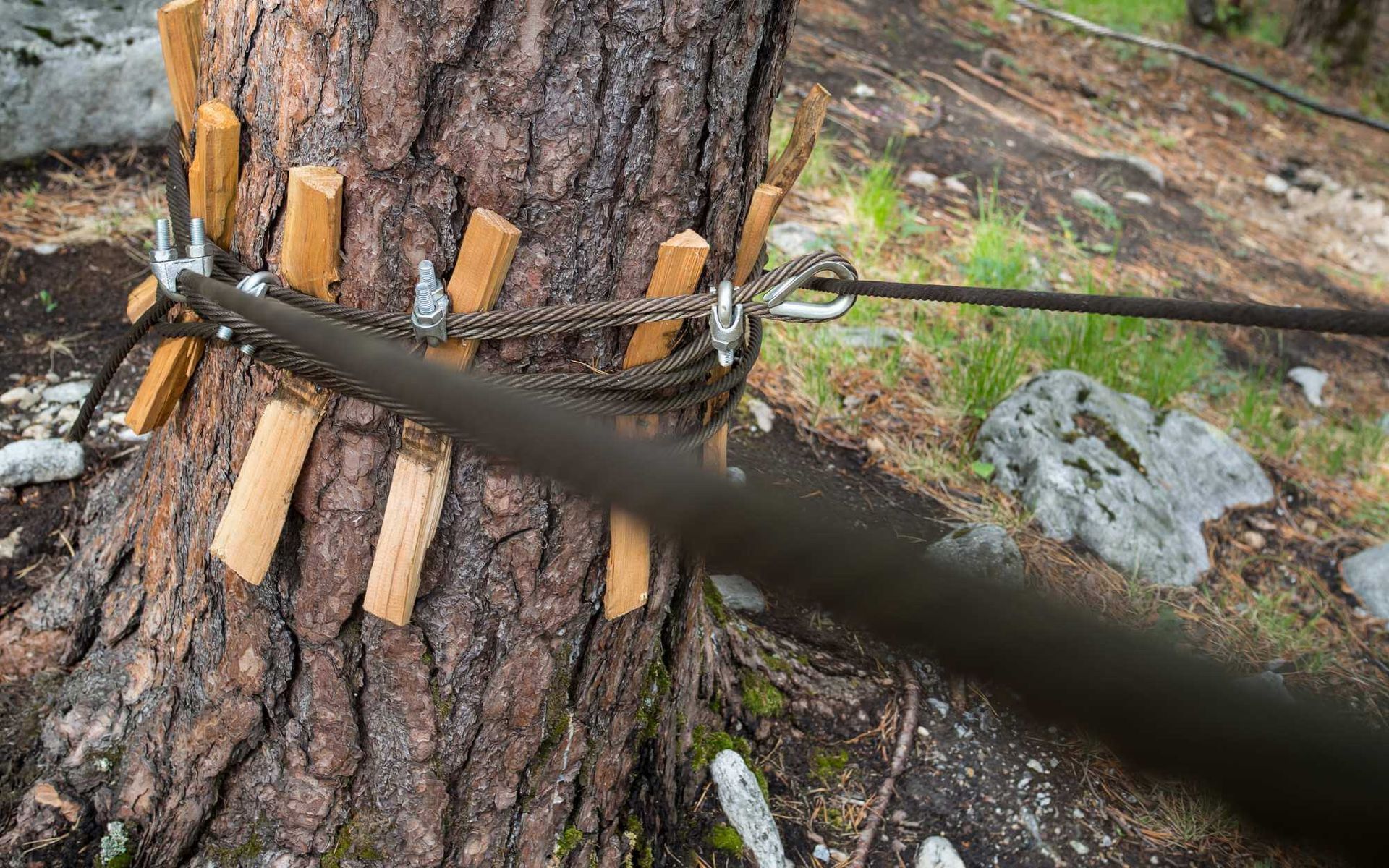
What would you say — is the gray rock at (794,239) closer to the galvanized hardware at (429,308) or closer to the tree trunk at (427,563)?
the tree trunk at (427,563)

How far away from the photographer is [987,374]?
9.97 ft

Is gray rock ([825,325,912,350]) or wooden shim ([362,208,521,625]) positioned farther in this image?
gray rock ([825,325,912,350])

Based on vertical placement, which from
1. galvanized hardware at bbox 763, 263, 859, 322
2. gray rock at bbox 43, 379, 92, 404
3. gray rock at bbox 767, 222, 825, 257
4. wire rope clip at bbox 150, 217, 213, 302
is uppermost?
galvanized hardware at bbox 763, 263, 859, 322

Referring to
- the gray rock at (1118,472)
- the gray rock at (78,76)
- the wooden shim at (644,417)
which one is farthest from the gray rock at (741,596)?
the gray rock at (78,76)

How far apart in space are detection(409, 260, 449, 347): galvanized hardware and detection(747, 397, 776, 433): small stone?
5.76ft

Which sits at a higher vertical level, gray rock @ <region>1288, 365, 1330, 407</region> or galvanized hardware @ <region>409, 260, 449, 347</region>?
galvanized hardware @ <region>409, 260, 449, 347</region>

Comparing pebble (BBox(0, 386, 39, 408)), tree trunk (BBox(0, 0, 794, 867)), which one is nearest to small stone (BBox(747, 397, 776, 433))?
tree trunk (BBox(0, 0, 794, 867))

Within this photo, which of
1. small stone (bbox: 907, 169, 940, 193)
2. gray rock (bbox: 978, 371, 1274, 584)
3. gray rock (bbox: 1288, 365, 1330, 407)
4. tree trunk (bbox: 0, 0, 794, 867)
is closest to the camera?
tree trunk (bbox: 0, 0, 794, 867)

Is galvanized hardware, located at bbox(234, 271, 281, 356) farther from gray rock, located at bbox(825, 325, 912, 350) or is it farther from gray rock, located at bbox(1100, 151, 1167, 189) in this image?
gray rock, located at bbox(1100, 151, 1167, 189)

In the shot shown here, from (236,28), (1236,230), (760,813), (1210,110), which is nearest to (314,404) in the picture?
(236,28)

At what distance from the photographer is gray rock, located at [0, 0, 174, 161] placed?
3.29 m

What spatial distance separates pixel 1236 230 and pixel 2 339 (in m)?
5.52

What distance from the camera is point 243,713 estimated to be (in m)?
1.50

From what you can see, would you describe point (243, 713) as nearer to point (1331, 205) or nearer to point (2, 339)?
point (2, 339)
